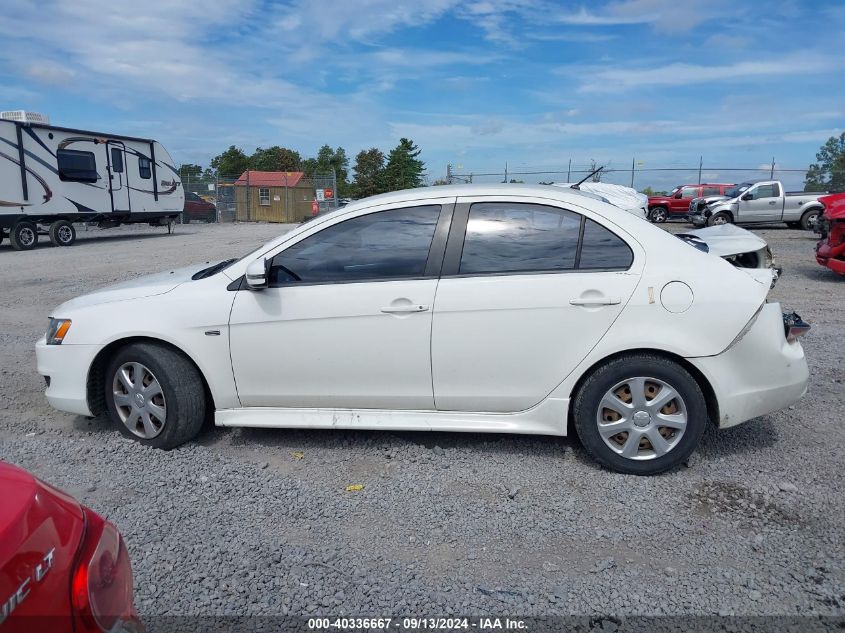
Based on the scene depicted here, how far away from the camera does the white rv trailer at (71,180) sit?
56.4ft

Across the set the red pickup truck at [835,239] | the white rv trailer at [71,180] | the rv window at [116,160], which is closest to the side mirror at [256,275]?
the red pickup truck at [835,239]

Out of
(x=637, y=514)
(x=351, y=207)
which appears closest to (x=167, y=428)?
(x=351, y=207)

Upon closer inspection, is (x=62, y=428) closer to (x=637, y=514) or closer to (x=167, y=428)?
(x=167, y=428)

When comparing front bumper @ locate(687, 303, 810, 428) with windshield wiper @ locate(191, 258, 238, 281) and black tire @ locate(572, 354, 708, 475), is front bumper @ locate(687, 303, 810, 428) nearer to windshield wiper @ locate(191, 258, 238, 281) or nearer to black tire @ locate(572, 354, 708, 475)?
black tire @ locate(572, 354, 708, 475)

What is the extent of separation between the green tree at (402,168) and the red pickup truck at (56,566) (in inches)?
2045

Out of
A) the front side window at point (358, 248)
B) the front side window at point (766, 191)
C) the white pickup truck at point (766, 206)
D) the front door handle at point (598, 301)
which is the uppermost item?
the front side window at point (766, 191)

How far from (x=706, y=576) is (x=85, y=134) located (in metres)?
20.4

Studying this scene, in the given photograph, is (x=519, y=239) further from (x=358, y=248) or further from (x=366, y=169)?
(x=366, y=169)

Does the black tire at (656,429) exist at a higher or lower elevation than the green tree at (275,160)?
lower

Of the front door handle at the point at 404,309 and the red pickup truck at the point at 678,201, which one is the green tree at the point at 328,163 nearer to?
the red pickup truck at the point at 678,201

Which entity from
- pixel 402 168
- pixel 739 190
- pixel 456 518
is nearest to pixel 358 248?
pixel 456 518

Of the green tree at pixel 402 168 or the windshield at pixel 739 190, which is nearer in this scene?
the windshield at pixel 739 190

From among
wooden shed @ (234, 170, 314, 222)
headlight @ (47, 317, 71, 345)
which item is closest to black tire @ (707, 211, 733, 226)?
wooden shed @ (234, 170, 314, 222)

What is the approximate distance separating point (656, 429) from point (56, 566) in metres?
3.11
